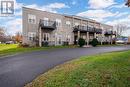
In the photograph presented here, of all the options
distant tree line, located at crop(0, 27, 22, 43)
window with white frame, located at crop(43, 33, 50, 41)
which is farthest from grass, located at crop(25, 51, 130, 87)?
distant tree line, located at crop(0, 27, 22, 43)

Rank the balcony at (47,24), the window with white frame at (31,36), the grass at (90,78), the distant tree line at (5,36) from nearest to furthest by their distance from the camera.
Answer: the grass at (90,78)
the window with white frame at (31,36)
the balcony at (47,24)
the distant tree line at (5,36)

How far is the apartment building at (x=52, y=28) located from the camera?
31.1 m

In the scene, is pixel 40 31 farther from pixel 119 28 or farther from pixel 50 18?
pixel 119 28

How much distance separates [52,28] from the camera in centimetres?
3400

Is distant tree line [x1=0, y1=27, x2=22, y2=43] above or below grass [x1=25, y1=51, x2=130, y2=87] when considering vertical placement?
above

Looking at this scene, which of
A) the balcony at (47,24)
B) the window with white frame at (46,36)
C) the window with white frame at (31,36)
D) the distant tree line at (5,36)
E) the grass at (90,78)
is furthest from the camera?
the distant tree line at (5,36)

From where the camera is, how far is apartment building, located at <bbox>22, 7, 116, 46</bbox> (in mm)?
31109

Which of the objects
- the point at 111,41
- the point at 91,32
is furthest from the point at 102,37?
the point at 91,32

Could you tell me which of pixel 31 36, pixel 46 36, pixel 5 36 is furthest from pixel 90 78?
pixel 5 36

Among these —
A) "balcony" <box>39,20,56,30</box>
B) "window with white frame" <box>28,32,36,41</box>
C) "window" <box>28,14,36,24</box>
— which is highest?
"window" <box>28,14,36,24</box>

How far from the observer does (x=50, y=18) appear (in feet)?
114

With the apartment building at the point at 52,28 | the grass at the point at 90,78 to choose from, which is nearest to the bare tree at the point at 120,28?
the apartment building at the point at 52,28

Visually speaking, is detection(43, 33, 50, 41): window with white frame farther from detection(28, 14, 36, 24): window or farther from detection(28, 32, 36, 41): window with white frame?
detection(28, 14, 36, 24): window

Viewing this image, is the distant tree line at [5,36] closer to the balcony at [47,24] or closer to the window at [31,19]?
the balcony at [47,24]
